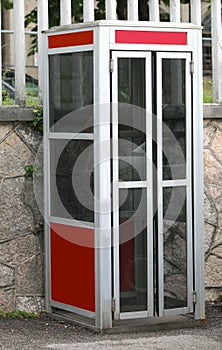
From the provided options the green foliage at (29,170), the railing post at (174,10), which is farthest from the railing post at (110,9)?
the green foliage at (29,170)

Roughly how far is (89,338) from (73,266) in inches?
23.5

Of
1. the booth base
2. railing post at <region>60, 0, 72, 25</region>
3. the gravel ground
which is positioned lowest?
the gravel ground

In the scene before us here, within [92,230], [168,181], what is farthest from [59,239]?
[168,181]

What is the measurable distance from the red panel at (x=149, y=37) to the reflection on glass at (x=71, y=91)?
0.25 meters

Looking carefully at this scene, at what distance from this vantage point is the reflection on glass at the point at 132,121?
275 inches

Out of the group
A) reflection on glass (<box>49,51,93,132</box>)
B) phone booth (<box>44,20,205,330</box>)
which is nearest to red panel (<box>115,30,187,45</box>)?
phone booth (<box>44,20,205,330</box>)

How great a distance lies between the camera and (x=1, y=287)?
295 inches

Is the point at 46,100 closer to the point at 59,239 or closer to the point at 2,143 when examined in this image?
the point at 2,143

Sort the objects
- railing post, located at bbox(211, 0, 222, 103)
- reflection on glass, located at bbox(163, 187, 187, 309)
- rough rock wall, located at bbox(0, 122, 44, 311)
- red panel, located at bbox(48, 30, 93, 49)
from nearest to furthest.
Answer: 1. red panel, located at bbox(48, 30, 93, 49)
2. reflection on glass, located at bbox(163, 187, 187, 309)
3. rough rock wall, located at bbox(0, 122, 44, 311)
4. railing post, located at bbox(211, 0, 222, 103)

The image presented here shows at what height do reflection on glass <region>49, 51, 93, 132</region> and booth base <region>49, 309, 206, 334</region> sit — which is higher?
reflection on glass <region>49, 51, 93, 132</region>

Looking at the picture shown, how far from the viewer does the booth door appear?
6984 millimetres

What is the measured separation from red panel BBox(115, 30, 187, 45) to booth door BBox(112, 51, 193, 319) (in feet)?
0.31

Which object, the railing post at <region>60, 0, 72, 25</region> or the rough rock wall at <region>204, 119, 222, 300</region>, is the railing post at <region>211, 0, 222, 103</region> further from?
the railing post at <region>60, 0, 72, 25</region>

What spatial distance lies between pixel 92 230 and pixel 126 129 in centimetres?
77
